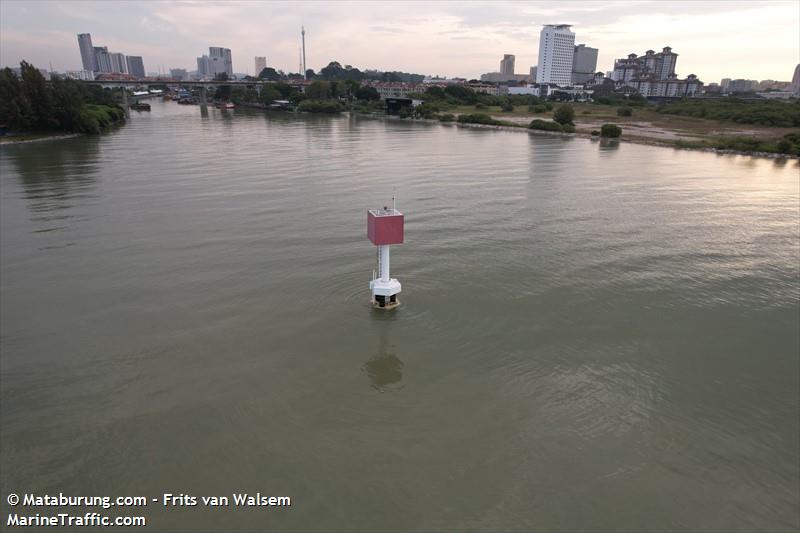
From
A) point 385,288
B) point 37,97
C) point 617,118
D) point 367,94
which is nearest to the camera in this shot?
point 385,288

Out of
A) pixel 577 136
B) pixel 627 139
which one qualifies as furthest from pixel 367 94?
pixel 627 139

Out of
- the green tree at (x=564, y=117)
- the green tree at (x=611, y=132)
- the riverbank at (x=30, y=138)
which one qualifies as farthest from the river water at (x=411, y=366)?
the green tree at (x=564, y=117)

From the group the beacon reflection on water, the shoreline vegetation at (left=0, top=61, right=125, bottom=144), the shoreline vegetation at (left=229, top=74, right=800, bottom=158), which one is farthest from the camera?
the shoreline vegetation at (left=229, top=74, right=800, bottom=158)

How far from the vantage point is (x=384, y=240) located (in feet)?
42.3

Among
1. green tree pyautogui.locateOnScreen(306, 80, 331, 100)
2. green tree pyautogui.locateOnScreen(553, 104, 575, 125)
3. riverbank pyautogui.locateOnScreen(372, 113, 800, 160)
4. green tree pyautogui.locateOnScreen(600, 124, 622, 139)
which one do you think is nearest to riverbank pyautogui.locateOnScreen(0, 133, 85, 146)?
riverbank pyautogui.locateOnScreen(372, 113, 800, 160)

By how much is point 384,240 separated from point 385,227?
371mm

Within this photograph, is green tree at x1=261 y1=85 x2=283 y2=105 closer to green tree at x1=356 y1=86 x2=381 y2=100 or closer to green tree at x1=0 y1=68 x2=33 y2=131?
green tree at x1=356 y1=86 x2=381 y2=100

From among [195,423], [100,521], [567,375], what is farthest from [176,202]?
[567,375]

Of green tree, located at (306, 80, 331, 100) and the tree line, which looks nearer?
the tree line

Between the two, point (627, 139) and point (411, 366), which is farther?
point (627, 139)

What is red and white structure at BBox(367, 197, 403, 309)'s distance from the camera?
1280 centimetres

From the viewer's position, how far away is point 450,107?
365 feet

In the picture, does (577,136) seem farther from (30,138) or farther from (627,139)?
(30,138)

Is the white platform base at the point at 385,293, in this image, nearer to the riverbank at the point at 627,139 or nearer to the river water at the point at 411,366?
the river water at the point at 411,366
